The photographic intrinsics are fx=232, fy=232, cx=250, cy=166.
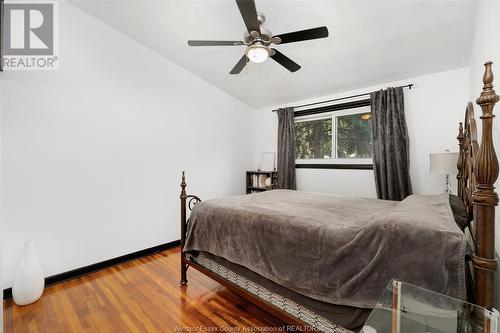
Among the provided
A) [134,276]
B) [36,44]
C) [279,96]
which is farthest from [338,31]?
[134,276]

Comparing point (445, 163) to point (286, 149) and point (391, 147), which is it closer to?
point (391, 147)

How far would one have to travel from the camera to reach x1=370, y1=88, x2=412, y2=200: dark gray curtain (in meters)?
2.89

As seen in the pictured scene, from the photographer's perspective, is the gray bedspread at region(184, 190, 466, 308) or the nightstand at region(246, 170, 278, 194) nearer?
the gray bedspread at region(184, 190, 466, 308)

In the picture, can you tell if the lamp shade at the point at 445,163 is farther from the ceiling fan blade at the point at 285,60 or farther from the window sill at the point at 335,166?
the ceiling fan blade at the point at 285,60

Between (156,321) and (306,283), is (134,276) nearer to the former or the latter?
(156,321)

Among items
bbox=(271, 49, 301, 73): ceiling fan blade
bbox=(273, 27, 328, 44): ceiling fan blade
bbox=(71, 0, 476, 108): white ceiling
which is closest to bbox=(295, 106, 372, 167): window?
bbox=(71, 0, 476, 108): white ceiling

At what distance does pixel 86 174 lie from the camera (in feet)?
8.47

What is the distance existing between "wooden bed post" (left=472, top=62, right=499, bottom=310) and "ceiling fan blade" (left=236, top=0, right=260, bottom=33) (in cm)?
135

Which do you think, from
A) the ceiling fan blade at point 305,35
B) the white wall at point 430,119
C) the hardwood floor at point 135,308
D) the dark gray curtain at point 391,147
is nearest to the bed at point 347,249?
the hardwood floor at point 135,308

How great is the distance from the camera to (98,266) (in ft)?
8.71

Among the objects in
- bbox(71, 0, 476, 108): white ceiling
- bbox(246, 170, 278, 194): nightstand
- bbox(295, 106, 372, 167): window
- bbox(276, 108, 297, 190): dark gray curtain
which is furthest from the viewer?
bbox(246, 170, 278, 194): nightstand

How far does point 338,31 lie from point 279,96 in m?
1.67

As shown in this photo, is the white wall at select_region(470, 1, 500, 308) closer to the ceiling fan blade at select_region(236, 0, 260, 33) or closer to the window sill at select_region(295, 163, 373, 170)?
the ceiling fan blade at select_region(236, 0, 260, 33)

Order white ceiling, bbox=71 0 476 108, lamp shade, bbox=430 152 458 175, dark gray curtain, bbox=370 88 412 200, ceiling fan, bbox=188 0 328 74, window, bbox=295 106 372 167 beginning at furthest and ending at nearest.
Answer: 1. window, bbox=295 106 372 167
2. dark gray curtain, bbox=370 88 412 200
3. lamp shade, bbox=430 152 458 175
4. white ceiling, bbox=71 0 476 108
5. ceiling fan, bbox=188 0 328 74
